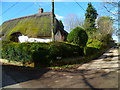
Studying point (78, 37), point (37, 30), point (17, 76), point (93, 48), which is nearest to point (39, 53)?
point (17, 76)

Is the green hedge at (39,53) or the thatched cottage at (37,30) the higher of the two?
the thatched cottage at (37,30)

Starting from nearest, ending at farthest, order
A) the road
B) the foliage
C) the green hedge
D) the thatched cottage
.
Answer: the road < the green hedge < the foliage < the thatched cottage

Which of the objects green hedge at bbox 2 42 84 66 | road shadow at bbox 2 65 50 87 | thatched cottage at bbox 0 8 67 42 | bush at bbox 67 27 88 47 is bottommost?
road shadow at bbox 2 65 50 87

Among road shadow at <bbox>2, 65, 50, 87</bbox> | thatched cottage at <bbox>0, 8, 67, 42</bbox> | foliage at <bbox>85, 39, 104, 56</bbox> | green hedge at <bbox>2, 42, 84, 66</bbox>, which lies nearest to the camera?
road shadow at <bbox>2, 65, 50, 87</bbox>

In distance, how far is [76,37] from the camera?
1020 cm

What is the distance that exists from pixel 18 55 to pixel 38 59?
1.71 meters

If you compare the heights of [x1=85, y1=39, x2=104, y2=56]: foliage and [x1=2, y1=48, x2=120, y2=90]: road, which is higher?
[x1=85, y1=39, x2=104, y2=56]: foliage

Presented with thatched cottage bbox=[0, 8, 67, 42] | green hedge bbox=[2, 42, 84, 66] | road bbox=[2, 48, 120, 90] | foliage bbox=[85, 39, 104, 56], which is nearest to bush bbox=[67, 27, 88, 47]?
foliage bbox=[85, 39, 104, 56]

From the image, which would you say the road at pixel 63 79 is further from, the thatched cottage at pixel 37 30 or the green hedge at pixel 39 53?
the thatched cottage at pixel 37 30

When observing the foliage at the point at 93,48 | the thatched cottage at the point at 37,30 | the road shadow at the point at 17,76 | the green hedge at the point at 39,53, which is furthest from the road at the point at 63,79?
the thatched cottage at the point at 37,30

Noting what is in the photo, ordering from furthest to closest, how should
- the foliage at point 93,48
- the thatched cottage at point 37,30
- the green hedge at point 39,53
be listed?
the thatched cottage at point 37,30, the foliage at point 93,48, the green hedge at point 39,53

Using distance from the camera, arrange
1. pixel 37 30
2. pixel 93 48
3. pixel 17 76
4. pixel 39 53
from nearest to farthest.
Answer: pixel 17 76
pixel 39 53
pixel 93 48
pixel 37 30

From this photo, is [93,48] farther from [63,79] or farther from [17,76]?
[17,76]

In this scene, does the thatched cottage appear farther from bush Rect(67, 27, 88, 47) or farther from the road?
the road
